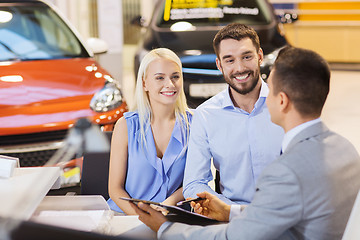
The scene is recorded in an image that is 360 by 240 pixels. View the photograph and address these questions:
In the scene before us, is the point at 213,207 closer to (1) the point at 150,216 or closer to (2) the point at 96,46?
(1) the point at 150,216

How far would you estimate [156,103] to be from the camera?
230 centimetres

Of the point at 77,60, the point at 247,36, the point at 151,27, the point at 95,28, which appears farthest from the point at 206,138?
the point at 95,28

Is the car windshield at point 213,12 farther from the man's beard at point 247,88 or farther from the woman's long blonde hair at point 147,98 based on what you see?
the man's beard at point 247,88

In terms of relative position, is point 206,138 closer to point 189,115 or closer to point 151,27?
point 189,115

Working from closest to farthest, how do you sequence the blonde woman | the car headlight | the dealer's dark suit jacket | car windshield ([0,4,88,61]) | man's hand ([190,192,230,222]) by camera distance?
the dealer's dark suit jacket → man's hand ([190,192,230,222]) → the blonde woman → the car headlight → car windshield ([0,4,88,61])

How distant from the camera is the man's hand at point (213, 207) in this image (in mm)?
1805

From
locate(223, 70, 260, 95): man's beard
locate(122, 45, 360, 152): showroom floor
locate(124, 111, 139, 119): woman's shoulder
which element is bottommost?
locate(122, 45, 360, 152): showroom floor

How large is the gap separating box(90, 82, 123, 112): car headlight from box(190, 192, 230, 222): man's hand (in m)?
1.52

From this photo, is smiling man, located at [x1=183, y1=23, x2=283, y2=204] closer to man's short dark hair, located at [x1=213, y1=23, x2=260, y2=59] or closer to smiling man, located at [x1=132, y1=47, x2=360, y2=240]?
man's short dark hair, located at [x1=213, y1=23, x2=260, y2=59]

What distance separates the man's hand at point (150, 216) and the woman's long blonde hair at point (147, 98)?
25.6 inches

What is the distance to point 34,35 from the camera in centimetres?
386

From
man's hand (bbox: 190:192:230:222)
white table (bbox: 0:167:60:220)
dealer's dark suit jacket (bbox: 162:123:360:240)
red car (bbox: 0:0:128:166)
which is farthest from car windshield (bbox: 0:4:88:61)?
dealer's dark suit jacket (bbox: 162:123:360:240)

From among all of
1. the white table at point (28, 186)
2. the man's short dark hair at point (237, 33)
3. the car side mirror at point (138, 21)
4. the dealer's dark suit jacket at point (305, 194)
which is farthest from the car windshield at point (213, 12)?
the dealer's dark suit jacket at point (305, 194)

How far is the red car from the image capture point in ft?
10.1
